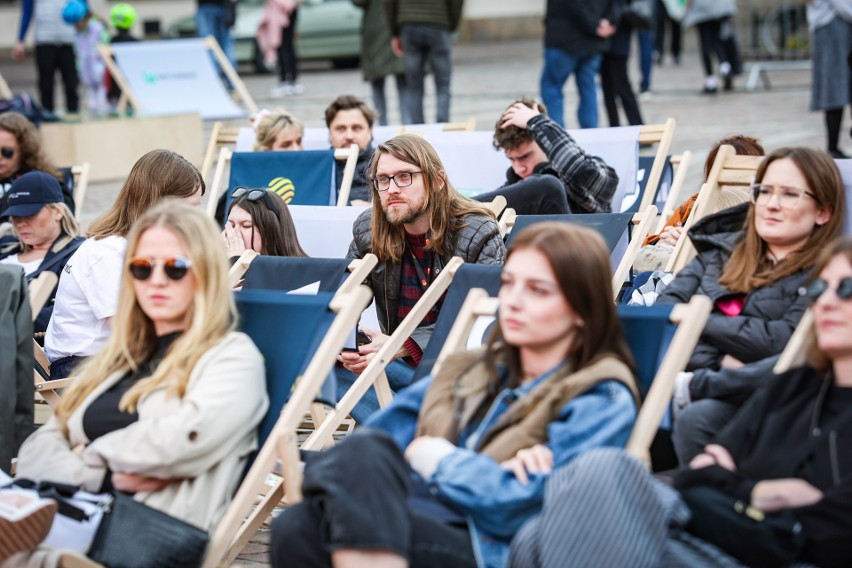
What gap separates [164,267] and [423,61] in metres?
8.18

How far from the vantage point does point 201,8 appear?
16.1m

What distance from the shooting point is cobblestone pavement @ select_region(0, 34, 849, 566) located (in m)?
12.1

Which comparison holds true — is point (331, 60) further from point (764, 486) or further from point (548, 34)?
point (764, 486)

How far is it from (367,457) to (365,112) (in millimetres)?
4782

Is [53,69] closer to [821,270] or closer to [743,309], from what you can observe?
[743,309]

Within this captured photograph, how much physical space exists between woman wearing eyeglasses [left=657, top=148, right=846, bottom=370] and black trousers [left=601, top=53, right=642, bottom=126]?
6.89 meters

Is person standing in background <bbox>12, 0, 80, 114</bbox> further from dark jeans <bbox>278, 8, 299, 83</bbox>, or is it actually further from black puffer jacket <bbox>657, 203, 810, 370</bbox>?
black puffer jacket <bbox>657, 203, 810, 370</bbox>

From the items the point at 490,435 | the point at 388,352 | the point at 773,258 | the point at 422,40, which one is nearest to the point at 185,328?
the point at 490,435

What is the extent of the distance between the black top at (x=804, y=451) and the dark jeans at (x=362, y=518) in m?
0.65

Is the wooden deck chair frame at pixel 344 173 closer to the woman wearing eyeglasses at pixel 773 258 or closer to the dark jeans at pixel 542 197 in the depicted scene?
the dark jeans at pixel 542 197

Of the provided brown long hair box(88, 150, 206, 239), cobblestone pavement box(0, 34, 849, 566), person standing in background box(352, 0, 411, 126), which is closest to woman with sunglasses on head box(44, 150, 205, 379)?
brown long hair box(88, 150, 206, 239)

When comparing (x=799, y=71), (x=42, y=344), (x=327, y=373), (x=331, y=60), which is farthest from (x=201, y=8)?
(x=327, y=373)

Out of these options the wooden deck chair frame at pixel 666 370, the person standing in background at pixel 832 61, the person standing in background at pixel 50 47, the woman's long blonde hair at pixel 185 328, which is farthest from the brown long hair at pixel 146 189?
the person standing in background at pixel 50 47

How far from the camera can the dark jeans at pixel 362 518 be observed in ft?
10.5
